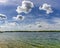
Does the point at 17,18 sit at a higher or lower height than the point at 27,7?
lower

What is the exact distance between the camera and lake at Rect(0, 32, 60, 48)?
2.91m

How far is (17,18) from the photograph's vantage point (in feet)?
9.76

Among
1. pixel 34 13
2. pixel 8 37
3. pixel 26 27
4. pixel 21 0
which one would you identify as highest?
pixel 21 0

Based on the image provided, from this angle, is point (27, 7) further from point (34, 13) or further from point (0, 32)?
point (0, 32)

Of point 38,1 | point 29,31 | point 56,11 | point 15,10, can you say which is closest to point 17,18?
point 15,10

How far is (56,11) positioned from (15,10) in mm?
825

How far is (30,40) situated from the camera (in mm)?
2930

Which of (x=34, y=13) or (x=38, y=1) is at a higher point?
(x=38, y=1)

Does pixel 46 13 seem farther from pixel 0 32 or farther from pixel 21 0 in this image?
pixel 0 32

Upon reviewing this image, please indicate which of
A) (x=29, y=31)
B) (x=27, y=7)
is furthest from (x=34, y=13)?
(x=29, y=31)

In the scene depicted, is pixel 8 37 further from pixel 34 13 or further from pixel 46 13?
pixel 46 13

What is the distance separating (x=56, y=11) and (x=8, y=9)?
970 mm

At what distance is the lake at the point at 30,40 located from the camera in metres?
→ 2.91

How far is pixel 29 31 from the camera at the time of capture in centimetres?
298
